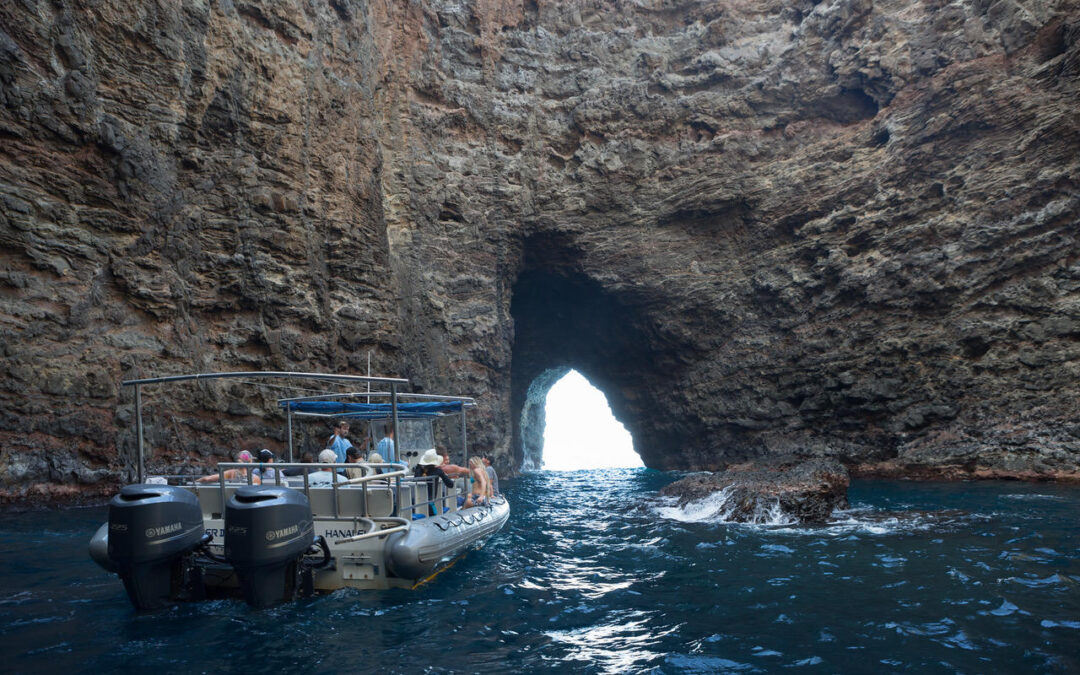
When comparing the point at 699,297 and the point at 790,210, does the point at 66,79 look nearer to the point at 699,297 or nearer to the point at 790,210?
the point at 699,297

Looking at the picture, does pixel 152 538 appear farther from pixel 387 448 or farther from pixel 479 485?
pixel 479 485

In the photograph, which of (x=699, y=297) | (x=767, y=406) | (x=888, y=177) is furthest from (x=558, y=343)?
(x=888, y=177)

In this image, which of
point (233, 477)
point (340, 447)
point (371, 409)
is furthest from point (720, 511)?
point (233, 477)

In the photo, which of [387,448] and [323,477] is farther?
[387,448]

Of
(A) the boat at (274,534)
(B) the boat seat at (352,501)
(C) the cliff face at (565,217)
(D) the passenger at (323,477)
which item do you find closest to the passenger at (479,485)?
(A) the boat at (274,534)

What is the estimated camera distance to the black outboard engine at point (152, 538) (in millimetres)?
6105

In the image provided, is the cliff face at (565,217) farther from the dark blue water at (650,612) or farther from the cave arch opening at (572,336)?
the dark blue water at (650,612)

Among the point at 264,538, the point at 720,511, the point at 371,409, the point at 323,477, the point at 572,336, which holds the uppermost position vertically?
the point at 572,336

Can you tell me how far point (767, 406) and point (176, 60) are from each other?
21085mm

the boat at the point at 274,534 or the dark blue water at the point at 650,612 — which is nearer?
the dark blue water at the point at 650,612

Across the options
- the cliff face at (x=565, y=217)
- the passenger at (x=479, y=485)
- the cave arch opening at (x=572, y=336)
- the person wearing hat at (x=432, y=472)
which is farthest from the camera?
the cave arch opening at (x=572, y=336)

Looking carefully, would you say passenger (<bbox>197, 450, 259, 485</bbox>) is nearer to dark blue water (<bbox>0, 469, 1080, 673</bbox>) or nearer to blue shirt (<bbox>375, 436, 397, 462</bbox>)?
dark blue water (<bbox>0, 469, 1080, 673</bbox>)

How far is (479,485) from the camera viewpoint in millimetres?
11414

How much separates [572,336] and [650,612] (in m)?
23.0
